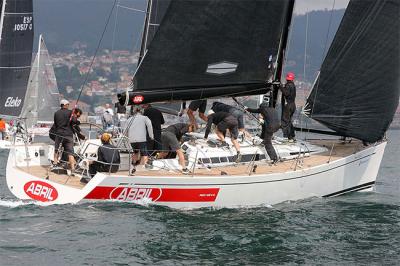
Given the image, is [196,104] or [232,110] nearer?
[232,110]

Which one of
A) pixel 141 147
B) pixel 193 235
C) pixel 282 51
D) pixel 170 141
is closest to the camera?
pixel 193 235

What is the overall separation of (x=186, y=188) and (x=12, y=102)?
655 inches

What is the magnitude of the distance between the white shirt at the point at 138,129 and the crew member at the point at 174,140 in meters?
0.35

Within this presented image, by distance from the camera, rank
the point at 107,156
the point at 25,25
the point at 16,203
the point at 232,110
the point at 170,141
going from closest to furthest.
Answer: the point at 16,203 < the point at 107,156 < the point at 170,141 < the point at 232,110 < the point at 25,25

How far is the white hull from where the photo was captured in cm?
1145

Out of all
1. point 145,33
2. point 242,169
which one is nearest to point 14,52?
point 145,33

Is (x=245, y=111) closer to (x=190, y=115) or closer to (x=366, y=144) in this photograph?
(x=190, y=115)

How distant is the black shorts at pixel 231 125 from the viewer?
524 inches

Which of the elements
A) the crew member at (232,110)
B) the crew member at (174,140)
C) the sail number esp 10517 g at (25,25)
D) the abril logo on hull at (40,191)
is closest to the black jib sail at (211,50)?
the crew member at (174,140)

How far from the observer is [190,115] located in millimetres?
14898

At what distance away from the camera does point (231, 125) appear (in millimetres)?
13320

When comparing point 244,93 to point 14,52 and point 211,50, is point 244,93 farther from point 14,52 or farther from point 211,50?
point 14,52

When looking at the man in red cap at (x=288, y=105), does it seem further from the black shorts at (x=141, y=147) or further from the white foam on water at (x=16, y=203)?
the white foam on water at (x=16, y=203)

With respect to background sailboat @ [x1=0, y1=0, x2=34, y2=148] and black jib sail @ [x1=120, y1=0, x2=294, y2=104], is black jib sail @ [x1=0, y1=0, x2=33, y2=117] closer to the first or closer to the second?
background sailboat @ [x1=0, y1=0, x2=34, y2=148]
